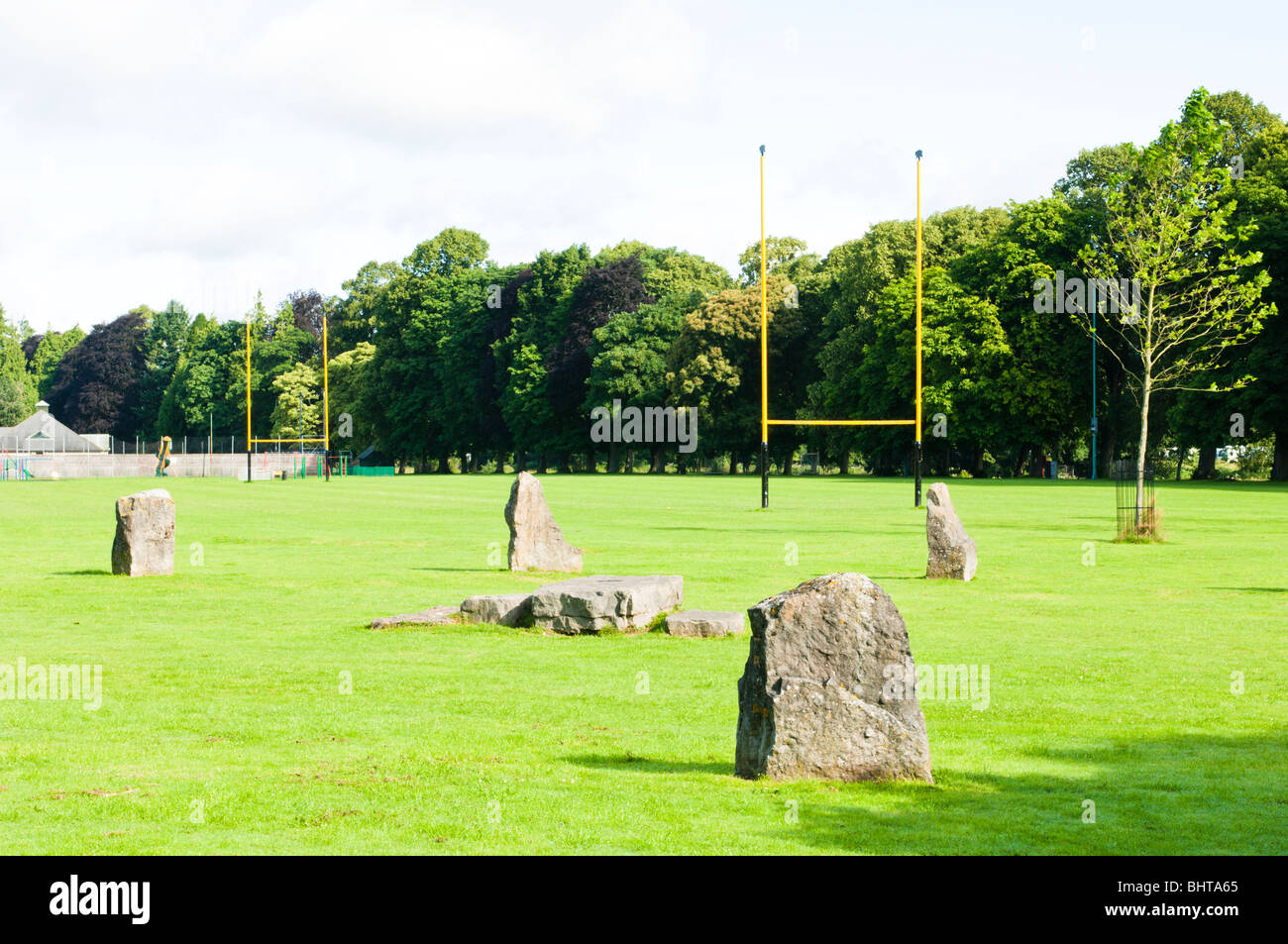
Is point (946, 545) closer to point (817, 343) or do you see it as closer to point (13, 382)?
point (817, 343)

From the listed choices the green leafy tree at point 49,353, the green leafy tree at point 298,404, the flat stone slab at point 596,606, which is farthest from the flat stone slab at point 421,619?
the green leafy tree at point 49,353

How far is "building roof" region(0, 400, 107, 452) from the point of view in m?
117

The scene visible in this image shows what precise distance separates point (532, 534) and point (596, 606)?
7.25 metres

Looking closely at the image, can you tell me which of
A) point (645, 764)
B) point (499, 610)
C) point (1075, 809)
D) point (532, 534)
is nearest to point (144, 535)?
point (532, 534)

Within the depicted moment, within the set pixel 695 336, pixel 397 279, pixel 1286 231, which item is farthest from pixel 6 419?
pixel 1286 231

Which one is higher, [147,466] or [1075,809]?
[147,466]

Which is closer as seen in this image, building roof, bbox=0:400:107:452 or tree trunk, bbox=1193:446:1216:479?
tree trunk, bbox=1193:446:1216:479

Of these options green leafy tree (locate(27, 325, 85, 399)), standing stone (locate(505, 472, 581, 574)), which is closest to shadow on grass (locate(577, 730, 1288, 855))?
standing stone (locate(505, 472, 581, 574))

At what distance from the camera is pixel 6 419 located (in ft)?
496

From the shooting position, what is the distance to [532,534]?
73.5 ft

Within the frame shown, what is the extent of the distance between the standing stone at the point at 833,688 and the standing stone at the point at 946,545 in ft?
42.5

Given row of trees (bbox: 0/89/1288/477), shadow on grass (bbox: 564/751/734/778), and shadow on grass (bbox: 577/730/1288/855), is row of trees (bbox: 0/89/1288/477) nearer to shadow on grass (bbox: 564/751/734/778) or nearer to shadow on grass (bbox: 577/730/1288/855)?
shadow on grass (bbox: 577/730/1288/855)

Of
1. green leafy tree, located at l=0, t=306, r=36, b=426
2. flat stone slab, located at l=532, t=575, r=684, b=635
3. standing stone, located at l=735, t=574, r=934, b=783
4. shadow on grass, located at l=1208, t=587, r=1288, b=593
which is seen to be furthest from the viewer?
green leafy tree, located at l=0, t=306, r=36, b=426

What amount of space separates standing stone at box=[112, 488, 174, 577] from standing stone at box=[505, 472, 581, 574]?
226 inches
